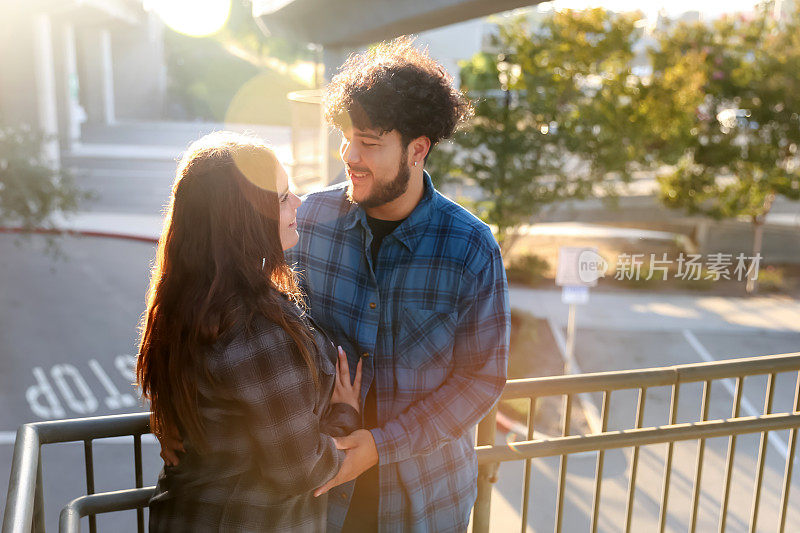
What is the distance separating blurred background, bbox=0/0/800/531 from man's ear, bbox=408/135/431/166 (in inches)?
188

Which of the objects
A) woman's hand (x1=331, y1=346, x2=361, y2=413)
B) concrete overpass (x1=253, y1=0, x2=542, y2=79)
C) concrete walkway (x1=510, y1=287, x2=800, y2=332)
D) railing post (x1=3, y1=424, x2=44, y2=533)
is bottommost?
concrete walkway (x1=510, y1=287, x2=800, y2=332)

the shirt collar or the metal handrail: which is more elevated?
the shirt collar

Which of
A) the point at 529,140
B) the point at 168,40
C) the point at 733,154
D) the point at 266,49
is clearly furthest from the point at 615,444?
the point at 168,40

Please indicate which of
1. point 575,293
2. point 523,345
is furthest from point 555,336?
point 575,293

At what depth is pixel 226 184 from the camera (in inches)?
69.2

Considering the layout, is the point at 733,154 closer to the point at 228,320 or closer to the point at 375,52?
the point at 375,52

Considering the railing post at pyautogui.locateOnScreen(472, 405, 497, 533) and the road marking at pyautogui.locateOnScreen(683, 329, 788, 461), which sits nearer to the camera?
the railing post at pyautogui.locateOnScreen(472, 405, 497, 533)

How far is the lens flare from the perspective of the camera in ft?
133

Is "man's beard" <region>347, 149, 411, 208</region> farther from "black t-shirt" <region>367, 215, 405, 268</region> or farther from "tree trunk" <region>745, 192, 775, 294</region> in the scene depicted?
"tree trunk" <region>745, 192, 775, 294</region>

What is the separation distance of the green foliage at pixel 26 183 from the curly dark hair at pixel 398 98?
505 inches

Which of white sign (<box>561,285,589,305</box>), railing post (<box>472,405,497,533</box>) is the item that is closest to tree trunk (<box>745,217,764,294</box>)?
white sign (<box>561,285,589,305</box>)

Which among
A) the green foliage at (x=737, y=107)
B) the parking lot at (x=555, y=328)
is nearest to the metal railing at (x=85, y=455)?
the parking lot at (x=555, y=328)

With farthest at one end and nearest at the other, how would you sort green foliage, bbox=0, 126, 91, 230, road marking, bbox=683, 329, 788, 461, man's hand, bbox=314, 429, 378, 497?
green foliage, bbox=0, 126, 91, 230, road marking, bbox=683, 329, 788, 461, man's hand, bbox=314, 429, 378, 497

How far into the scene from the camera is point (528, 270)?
650 inches
